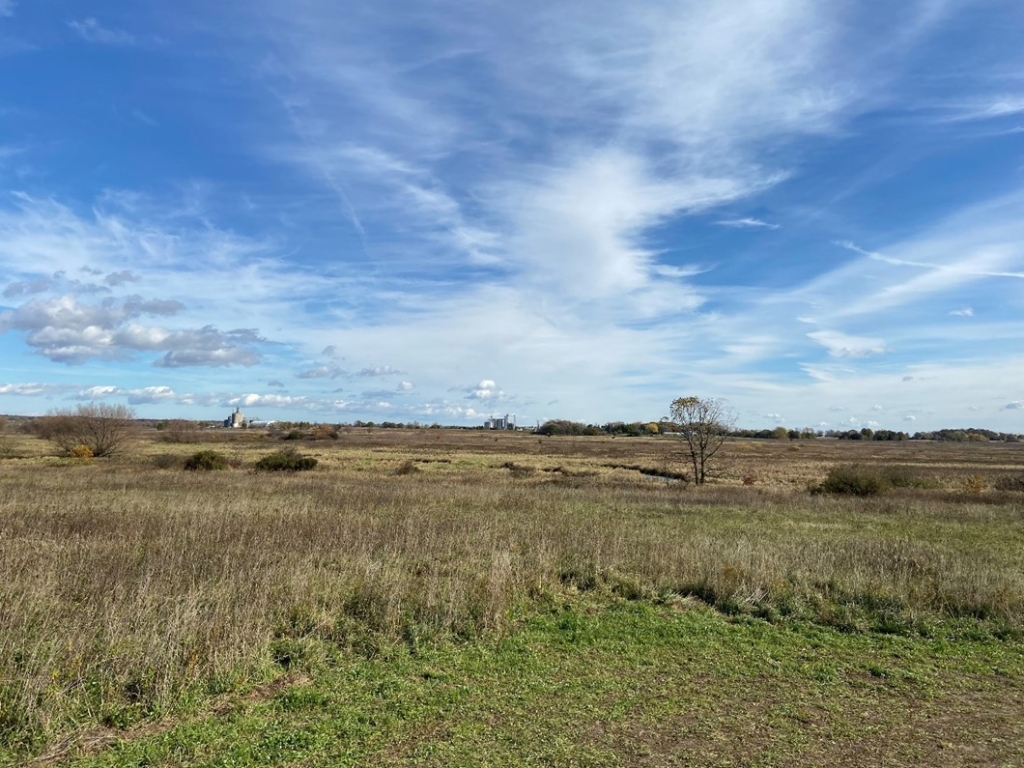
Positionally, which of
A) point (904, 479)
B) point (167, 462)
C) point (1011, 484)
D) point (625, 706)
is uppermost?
point (167, 462)

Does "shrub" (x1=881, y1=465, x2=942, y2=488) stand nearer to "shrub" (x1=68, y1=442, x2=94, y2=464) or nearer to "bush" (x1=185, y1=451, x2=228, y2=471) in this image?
"bush" (x1=185, y1=451, x2=228, y2=471)

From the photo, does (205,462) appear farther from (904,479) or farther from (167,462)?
(904,479)

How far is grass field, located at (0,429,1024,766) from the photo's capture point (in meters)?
5.32

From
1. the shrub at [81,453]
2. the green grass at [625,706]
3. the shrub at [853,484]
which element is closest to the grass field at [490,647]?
the green grass at [625,706]

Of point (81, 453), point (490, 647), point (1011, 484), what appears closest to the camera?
point (490, 647)

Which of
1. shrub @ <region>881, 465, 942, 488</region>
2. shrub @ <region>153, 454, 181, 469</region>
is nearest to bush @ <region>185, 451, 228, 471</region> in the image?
shrub @ <region>153, 454, 181, 469</region>

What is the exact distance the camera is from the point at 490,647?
784 centimetres

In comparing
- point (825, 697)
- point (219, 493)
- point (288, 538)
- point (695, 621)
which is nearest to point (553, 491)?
point (219, 493)

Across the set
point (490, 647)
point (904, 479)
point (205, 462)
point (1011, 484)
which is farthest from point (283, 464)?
point (1011, 484)

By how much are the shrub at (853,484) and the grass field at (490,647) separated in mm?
17051

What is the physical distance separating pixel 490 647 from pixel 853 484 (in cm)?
3008

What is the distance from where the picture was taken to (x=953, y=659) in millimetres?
7988

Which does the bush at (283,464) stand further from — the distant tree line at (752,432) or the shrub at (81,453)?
the distant tree line at (752,432)

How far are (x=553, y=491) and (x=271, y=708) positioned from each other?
2243 centimetres
